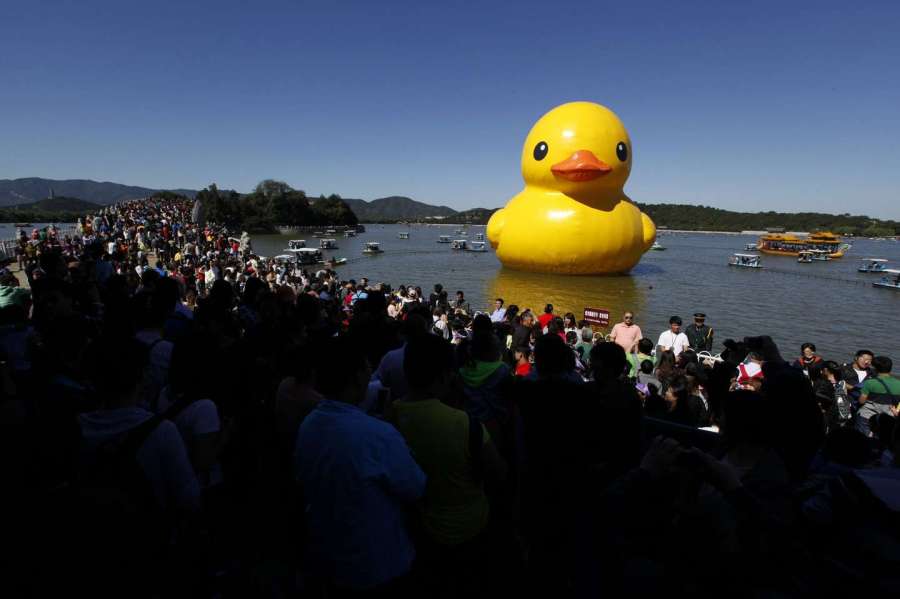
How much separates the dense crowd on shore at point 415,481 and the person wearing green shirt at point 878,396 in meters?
3.56

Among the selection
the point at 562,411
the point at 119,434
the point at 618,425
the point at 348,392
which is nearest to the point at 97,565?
the point at 119,434

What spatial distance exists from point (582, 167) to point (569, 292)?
471cm

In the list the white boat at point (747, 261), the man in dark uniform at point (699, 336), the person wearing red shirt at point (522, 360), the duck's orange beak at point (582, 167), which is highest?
the duck's orange beak at point (582, 167)

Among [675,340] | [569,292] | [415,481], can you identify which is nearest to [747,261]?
[569,292]

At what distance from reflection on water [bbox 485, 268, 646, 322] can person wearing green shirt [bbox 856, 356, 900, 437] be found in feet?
30.1

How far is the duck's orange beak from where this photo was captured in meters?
16.1

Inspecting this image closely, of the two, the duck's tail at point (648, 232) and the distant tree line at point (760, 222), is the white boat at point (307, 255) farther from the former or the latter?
the distant tree line at point (760, 222)

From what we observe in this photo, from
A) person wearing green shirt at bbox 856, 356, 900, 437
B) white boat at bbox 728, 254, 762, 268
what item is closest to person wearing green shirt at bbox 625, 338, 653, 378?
person wearing green shirt at bbox 856, 356, 900, 437

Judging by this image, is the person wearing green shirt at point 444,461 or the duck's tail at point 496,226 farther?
the duck's tail at point 496,226

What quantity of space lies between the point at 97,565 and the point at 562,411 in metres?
1.83

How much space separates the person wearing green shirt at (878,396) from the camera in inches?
188

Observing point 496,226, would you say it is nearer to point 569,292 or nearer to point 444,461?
point 569,292

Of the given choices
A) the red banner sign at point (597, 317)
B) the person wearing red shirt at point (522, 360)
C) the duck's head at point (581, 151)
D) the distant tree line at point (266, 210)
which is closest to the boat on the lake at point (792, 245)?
the duck's head at point (581, 151)

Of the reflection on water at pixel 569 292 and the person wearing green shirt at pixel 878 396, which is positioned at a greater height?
the person wearing green shirt at pixel 878 396
